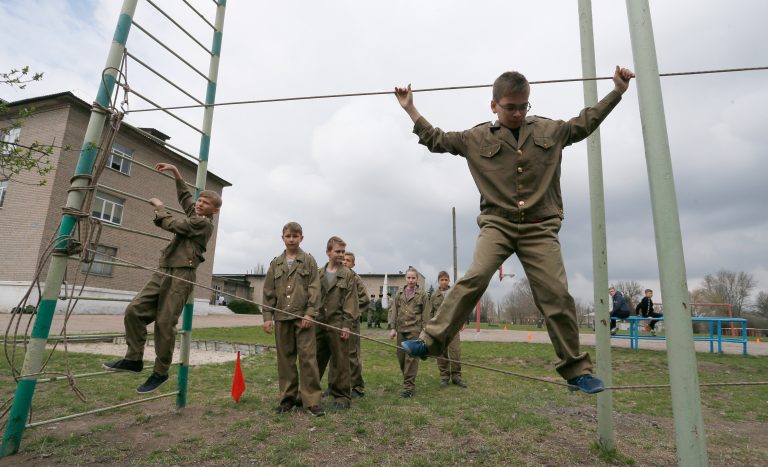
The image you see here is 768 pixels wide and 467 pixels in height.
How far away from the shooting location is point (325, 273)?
636 centimetres

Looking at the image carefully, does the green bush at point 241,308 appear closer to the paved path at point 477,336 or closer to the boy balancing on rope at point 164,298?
the paved path at point 477,336

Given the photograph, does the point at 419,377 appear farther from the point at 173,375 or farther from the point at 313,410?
the point at 173,375

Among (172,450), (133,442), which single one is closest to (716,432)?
(172,450)

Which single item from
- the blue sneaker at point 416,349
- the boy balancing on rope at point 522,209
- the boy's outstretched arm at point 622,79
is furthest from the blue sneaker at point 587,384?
the boy's outstretched arm at point 622,79

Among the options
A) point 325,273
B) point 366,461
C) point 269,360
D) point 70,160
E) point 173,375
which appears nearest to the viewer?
point 366,461

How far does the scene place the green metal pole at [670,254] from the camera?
7.36 ft

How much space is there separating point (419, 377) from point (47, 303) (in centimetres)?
588

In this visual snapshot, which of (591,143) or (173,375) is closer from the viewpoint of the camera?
(591,143)

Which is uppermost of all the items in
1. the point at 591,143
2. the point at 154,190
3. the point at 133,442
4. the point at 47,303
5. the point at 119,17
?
the point at 154,190

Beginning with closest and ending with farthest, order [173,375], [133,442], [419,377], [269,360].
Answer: [133,442] < [173,375] < [419,377] < [269,360]

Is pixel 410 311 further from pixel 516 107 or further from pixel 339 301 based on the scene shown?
pixel 516 107

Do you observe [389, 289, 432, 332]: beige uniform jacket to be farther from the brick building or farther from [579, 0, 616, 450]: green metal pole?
the brick building

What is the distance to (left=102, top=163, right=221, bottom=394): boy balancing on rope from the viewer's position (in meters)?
4.31

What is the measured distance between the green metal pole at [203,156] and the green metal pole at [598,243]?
4075 mm
